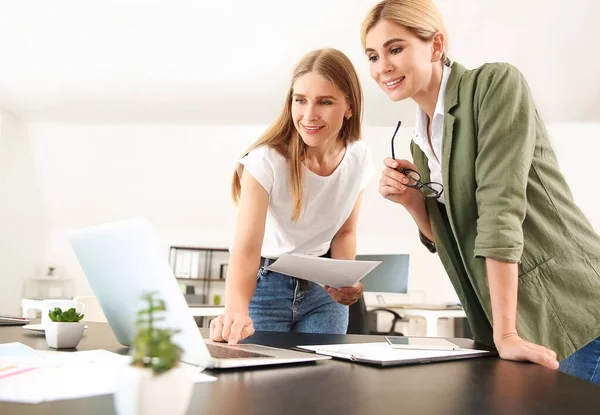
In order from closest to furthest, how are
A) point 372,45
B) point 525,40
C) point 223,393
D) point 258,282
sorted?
point 223,393 < point 372,45 < point 258,282 < point 525,40

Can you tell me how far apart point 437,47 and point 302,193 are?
1.90 ft

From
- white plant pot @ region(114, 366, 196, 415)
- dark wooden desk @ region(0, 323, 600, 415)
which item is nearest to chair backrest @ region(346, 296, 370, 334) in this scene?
dark wooden desk @ region(0, 323, 600, 415)

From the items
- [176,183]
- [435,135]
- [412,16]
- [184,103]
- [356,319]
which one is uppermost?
[184,103]

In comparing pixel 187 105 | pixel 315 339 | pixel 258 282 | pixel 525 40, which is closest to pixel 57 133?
pixel 187 105

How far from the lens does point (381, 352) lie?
97cm

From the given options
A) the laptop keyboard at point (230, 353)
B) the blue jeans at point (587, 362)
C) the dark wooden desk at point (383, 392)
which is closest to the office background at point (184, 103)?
the blue jeans at point (587, 362)

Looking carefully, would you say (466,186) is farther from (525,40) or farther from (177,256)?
(177,256)

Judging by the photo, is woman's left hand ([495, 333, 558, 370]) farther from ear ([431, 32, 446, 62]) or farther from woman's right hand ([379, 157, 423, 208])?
ear ([431, 32, 446, 62])

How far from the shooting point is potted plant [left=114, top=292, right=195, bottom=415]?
39 cm

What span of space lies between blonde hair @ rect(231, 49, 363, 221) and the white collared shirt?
32 centimetres

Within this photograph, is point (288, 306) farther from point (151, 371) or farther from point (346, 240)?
point (151, 371)

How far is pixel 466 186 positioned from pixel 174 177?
7.13 meters

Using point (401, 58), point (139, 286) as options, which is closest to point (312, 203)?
point (401, 58)

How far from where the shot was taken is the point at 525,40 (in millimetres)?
4934
